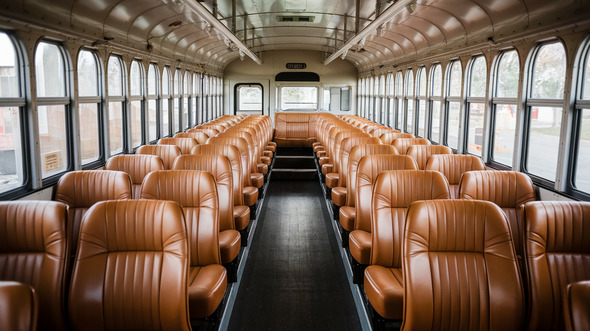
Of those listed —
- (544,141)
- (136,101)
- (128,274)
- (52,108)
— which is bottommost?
(128,274)

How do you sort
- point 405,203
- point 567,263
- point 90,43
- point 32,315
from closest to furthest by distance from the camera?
point 32,315 < point 567,263 < point 405,203 < point 90,43

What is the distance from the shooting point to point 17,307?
1732 millimetres

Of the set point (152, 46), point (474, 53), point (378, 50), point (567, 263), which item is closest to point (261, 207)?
point (152, 46)

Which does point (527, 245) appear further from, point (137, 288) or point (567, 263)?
point (137, 288)

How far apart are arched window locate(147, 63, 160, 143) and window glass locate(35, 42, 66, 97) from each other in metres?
3.14

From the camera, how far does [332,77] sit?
57.9 ft

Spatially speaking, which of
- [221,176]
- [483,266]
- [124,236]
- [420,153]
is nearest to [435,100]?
[420,153]

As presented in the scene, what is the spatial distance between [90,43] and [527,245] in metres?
5.15

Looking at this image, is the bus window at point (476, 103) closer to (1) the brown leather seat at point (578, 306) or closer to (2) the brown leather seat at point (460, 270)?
(2) the brown leather seat at point (460, 270)

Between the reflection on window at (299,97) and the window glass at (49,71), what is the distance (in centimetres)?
1287

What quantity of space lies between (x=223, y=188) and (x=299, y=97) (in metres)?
14.1

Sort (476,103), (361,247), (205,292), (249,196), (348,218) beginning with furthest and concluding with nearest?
1. (476,103)
2. (249,196)
3. (348,218)
4. (361,247)
5. (205,292)

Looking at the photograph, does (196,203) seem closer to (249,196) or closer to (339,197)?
(249,196)

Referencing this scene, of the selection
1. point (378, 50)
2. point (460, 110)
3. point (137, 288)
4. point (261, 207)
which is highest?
point (378, 50)
